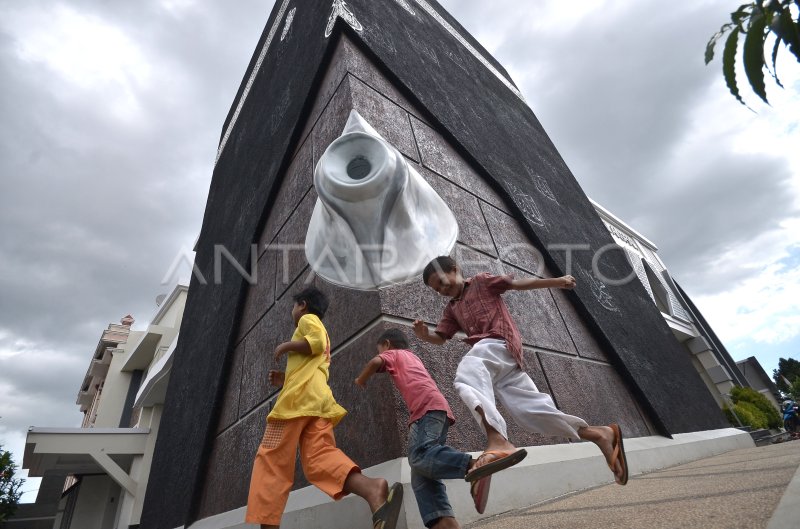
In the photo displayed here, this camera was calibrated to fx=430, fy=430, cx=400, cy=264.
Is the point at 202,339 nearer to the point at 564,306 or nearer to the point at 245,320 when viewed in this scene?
the point at 245,320

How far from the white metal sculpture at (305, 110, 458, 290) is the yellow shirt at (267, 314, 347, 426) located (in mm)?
575

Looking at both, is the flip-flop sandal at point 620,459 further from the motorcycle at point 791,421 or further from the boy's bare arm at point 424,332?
the motorcycle at point 791,421

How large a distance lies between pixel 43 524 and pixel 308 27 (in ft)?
67.0

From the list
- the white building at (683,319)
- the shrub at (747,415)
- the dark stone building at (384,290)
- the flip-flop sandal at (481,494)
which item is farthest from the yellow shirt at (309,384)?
the white building at (683,319)

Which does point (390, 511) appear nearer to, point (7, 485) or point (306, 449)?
point (306, 449)

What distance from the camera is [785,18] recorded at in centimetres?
53

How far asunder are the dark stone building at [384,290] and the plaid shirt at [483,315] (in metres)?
0.46

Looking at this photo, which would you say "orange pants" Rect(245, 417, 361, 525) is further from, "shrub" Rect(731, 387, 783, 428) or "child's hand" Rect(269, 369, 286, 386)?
"shrub" Rect(731, 387, 783, 428)

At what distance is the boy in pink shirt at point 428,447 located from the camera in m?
1.58

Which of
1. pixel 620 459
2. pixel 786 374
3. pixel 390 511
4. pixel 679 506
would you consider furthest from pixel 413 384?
pixel 786 374

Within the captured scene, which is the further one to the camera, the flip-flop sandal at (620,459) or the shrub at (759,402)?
the shrub at (759,402)

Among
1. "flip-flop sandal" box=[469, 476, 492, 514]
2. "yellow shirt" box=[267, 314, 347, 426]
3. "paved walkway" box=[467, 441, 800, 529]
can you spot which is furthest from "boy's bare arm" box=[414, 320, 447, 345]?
"paved walkway" box=[467, 441, 800, 529]

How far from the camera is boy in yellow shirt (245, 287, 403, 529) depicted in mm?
1730

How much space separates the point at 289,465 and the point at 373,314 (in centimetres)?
92
